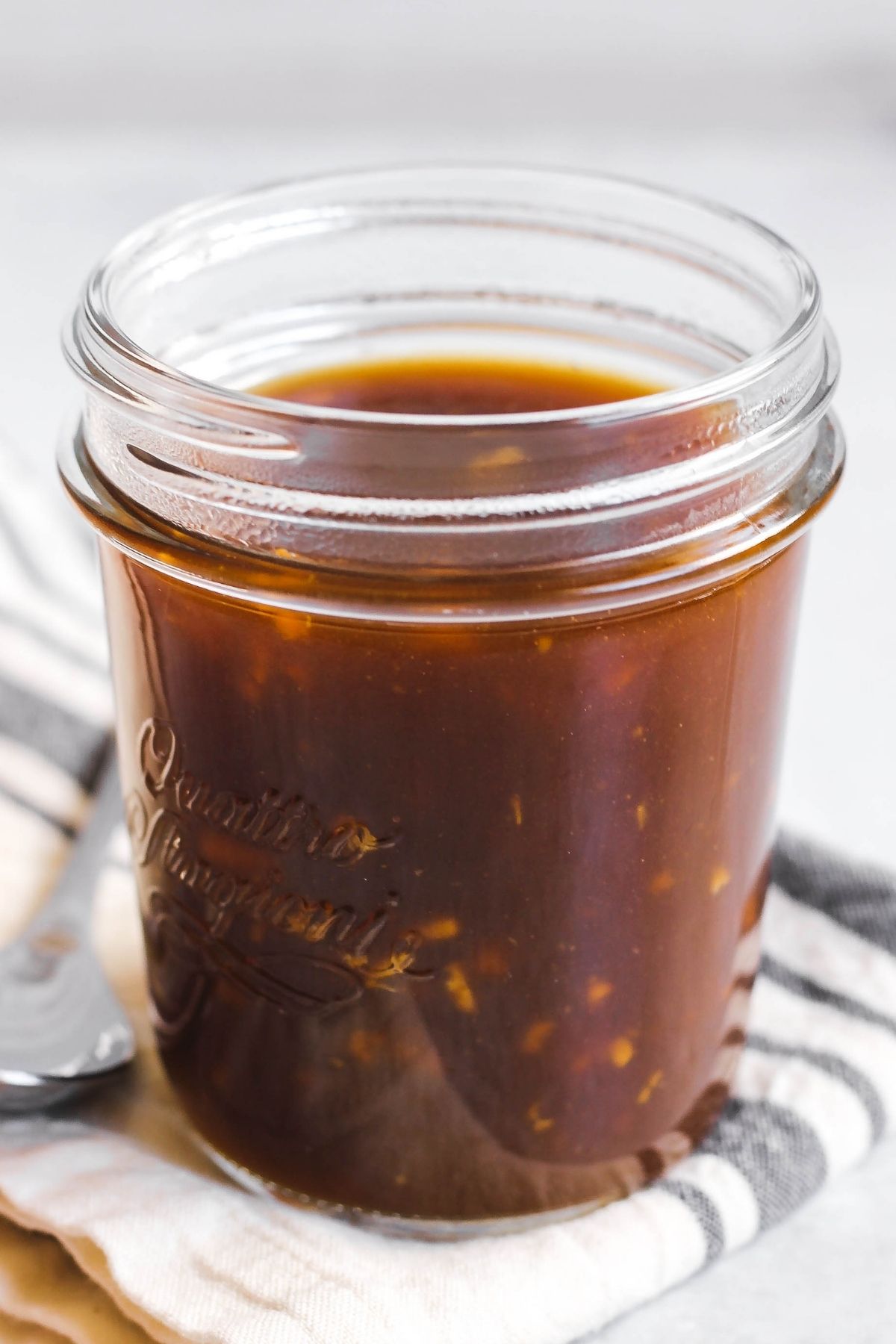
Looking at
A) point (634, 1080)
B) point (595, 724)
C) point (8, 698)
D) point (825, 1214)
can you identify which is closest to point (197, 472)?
point (595, 724)

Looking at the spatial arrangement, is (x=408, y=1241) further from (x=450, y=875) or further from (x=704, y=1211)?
(x=450, y=875)

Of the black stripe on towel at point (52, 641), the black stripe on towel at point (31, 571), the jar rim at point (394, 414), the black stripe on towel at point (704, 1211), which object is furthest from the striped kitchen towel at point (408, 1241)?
the jar rim at point (394, 414)

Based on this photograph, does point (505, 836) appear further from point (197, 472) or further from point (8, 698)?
point (8, 698)

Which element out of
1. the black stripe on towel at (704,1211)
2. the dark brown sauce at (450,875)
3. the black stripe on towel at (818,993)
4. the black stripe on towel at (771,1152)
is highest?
the dark brown sauce at (450,875)

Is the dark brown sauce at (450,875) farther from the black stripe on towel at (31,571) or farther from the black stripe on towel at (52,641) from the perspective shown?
the black stripe on towel at (31,571)

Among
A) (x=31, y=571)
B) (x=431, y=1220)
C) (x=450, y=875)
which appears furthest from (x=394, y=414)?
(x=31, y=571)

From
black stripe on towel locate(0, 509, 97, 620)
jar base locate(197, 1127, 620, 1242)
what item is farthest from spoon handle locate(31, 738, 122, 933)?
jar base locate(197, 1127, 620, 1242)

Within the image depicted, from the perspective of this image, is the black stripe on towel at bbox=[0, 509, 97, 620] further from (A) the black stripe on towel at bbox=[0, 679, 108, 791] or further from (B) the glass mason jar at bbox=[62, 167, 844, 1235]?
(B) the glass mason jar at bbox=[62, 167, 844, 1235]
